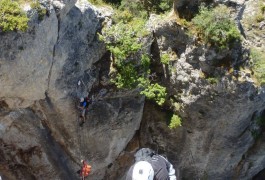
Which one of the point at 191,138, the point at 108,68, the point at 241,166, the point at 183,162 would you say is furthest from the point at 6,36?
the point at 241,166

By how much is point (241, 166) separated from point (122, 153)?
5.03 m

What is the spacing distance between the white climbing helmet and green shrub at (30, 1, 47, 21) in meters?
5.71

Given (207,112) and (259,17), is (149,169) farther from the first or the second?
(259,17)

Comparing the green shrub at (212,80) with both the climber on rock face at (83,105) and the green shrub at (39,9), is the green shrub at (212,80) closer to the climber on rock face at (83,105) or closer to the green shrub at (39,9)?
the climber on rock face at (83,105)

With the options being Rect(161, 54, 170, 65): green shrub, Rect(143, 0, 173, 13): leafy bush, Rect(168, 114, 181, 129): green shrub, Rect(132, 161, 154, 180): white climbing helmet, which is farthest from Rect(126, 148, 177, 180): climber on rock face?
Rect(143, 0, 173, 13): leafy bush

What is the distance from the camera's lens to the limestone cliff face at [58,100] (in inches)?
435

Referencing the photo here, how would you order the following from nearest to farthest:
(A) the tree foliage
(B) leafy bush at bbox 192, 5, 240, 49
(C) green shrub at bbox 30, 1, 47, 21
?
(C) green shrub at bbox 30, 1, 47, 21, (B) leafy bush at bbox 192, 5, 240, 49, (A) the tree foliage

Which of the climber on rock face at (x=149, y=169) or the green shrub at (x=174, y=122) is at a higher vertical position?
the climber on rock face at (x=149, y=169)

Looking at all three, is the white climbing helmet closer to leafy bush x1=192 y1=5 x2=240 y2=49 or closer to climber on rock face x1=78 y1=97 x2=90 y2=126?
leafy bush x1=192 y1=5 x2=240 y2=49

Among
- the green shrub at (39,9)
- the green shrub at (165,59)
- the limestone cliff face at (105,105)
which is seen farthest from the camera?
the green shrub at (165,59)

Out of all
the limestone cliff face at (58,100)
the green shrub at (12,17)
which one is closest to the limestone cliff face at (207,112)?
the limestone cliff face at (58,100)

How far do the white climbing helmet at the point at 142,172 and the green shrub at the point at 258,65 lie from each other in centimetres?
667

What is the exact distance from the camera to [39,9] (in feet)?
35.1

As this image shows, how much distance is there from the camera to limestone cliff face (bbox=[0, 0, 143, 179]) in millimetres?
11055
